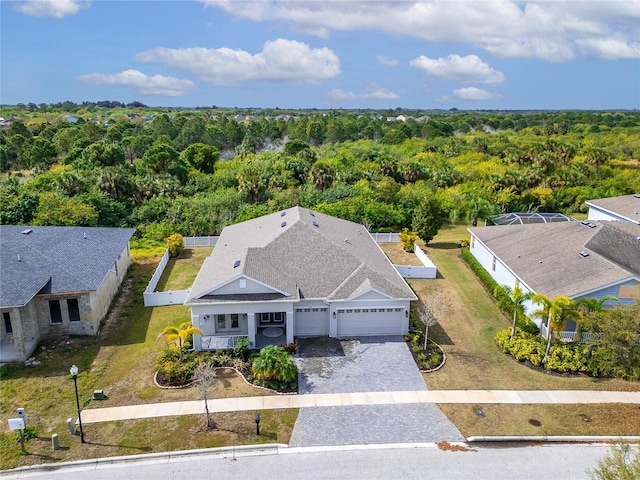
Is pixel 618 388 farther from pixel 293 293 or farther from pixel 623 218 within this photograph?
pixel 623 218

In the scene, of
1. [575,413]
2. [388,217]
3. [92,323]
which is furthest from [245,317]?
[388,217]

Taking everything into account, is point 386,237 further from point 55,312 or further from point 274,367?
point 55,312

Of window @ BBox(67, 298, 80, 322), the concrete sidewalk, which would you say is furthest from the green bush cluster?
window @ BBox(67, 298, 80, 322)

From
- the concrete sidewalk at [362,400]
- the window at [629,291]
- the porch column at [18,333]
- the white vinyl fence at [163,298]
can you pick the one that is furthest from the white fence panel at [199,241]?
the window at [629,291]

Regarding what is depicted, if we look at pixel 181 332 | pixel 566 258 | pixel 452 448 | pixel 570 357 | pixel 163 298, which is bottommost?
pixel 452 448

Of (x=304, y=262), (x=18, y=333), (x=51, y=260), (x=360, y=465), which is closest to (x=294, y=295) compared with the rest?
(x=304, y=262)

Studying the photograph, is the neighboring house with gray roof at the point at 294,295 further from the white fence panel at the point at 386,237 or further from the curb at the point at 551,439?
the white fence panel at the point at 386,237
